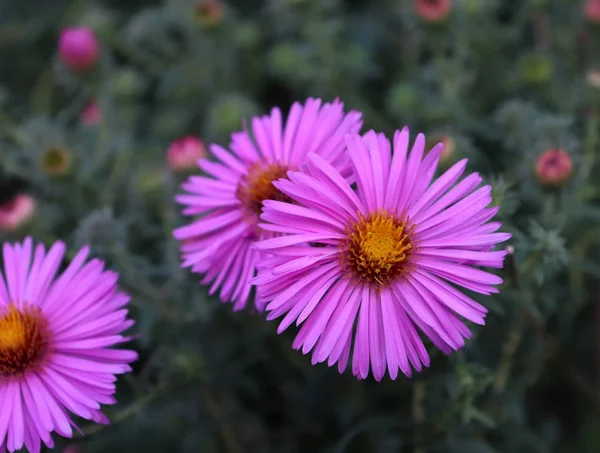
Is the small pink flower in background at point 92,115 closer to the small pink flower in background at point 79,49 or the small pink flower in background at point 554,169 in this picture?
the small pink flower in background at point 79,49

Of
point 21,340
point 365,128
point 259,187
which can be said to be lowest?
point 21,340

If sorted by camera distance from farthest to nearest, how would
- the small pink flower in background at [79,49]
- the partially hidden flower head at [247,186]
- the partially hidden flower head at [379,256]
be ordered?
the small pink flower in background at [79,49]
the partially hidden flower head at [247,186]
the partially hidden flower head at [379,256]

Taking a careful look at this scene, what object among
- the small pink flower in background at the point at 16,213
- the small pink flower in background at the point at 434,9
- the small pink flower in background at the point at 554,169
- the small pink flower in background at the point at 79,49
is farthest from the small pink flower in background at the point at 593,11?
the small pink flower in background at the point at 16,213

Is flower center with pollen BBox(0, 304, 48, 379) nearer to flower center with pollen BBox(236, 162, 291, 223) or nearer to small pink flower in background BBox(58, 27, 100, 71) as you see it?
flower center with pollen BBox(236, 162, 291, 223)

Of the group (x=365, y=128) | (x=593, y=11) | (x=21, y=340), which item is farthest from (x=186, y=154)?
(x=593, y=11)

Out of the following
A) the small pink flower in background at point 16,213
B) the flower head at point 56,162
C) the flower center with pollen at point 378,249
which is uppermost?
the flower head at point 56,162

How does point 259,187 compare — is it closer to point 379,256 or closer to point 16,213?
point 379,256
